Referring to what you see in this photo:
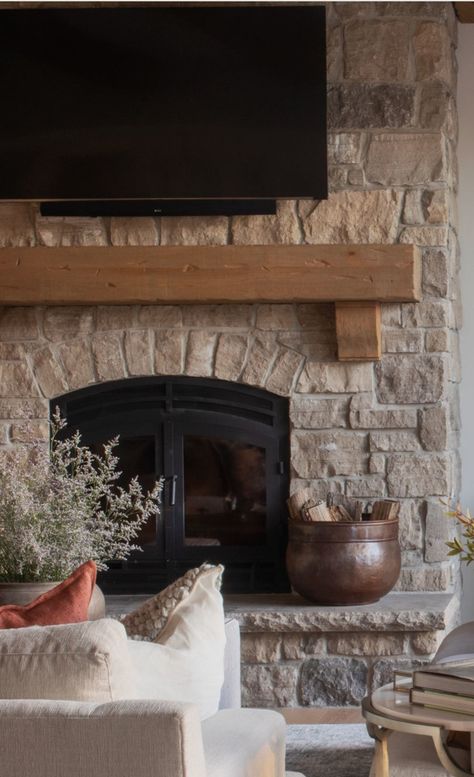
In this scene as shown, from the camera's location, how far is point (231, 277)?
15.0 feet

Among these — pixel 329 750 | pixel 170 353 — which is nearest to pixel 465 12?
pixel 170 353

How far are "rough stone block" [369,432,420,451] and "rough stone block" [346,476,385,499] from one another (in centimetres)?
6

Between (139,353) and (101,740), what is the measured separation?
3182 mm

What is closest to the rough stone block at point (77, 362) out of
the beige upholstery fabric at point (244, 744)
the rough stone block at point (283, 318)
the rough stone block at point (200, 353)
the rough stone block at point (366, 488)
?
the rough stone block at point (200, 353)

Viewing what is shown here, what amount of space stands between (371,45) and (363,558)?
2.04m

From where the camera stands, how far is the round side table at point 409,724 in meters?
2.48

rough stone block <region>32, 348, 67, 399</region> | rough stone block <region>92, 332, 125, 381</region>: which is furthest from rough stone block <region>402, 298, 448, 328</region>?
rough stone block <region>32, 348, 67, 399</region>

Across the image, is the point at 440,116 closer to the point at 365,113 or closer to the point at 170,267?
the point at 365,113

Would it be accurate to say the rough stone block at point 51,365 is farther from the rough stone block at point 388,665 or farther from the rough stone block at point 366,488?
the rough stone block at point 388,665

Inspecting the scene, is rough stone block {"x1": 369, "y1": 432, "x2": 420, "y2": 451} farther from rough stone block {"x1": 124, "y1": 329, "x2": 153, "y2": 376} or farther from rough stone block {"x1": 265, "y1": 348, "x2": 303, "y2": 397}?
rough stone block {"x1": 124, "y1": 329, "x2": 153, "y2": 376}

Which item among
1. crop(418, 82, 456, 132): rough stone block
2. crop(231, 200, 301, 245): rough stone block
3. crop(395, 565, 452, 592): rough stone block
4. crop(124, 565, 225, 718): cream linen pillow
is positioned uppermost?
crop(418, 82, 456, 132): rough stone block

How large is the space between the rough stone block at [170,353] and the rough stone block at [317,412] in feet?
1.60

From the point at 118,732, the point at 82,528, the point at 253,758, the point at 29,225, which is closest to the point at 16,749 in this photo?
the point at 118,732

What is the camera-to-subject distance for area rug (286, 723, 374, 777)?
3514 mm
